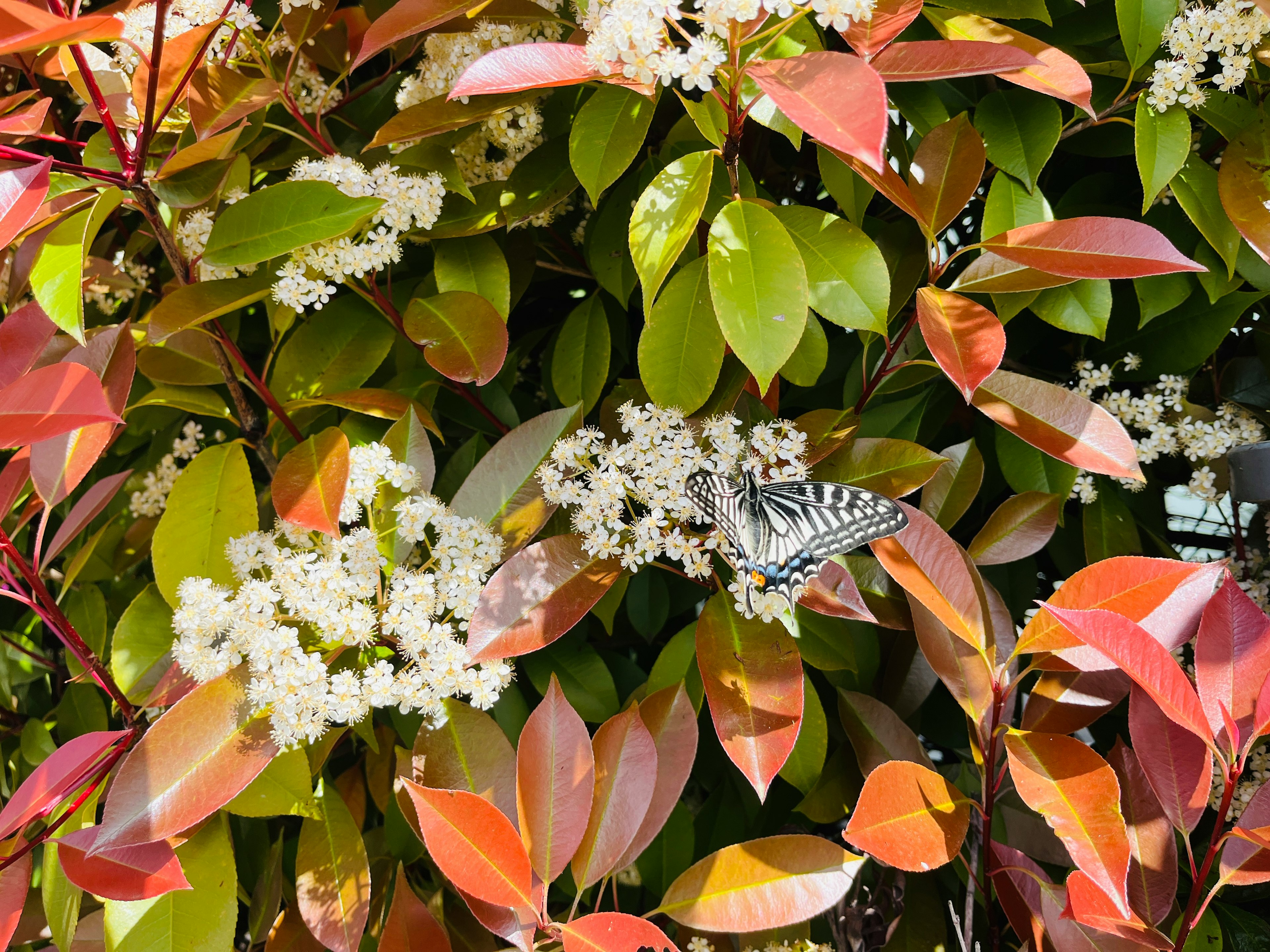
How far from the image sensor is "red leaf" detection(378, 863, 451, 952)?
0.96m

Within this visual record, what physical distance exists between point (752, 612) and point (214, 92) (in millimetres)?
911

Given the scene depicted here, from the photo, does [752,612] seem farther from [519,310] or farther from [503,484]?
[519,310]

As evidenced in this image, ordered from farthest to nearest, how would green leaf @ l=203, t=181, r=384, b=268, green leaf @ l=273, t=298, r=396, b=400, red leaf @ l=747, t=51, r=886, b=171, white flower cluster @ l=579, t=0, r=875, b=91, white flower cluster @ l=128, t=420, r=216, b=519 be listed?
white flower cluster @ l=128, t=420, r=216, b=519 < green leaf @ l=273, t=298, r=396, b=400 < green leaf @ l=203, t=181, r=384, b=268 < white flower cluster @ l=579, t=0, r=875, b=91 < red leaf @ l=747, t=51, r=886, b=171

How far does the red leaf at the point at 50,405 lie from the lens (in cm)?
78

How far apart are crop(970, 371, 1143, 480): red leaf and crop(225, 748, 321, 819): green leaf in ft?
3.03

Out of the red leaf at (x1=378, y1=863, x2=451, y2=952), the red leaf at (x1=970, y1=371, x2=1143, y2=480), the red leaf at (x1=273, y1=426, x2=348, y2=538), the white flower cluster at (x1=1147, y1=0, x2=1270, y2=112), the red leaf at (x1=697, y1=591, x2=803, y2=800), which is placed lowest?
the red leaf at (x1=378, y1=863, x2=451, y2=952)

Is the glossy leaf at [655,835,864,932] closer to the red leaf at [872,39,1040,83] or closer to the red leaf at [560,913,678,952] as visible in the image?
the red leaf at [560,913,678,952]

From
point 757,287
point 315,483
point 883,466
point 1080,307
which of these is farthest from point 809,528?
point 315,483

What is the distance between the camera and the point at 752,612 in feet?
3.32

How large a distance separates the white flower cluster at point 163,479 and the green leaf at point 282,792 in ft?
2.13

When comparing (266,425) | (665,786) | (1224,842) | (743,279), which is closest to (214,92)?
(266,425)

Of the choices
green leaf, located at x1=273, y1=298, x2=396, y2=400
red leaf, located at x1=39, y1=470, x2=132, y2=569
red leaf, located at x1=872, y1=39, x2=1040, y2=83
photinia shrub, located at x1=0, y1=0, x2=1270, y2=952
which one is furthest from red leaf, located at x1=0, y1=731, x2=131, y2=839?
red leaf, located at x1=872, y1=39, x2=1040, y2=83

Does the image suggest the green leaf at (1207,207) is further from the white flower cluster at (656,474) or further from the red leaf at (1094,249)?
the white flower cluster at (656,474)

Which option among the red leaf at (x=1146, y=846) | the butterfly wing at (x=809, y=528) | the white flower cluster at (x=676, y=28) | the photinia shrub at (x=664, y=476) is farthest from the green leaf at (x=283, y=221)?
the red leaf at (x=1146, y=846)
